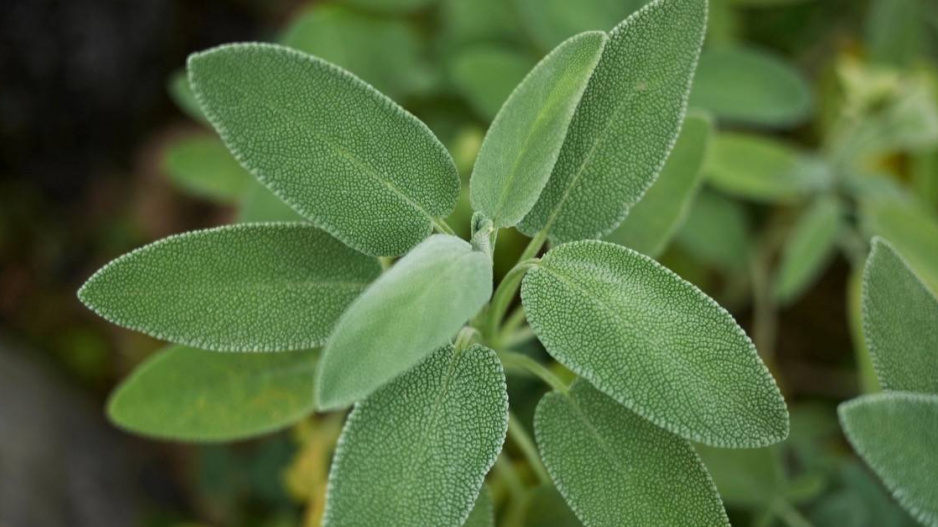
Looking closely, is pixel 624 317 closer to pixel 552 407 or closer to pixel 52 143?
pixel 552 407

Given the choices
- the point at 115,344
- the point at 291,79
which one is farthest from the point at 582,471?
the point at 115,344

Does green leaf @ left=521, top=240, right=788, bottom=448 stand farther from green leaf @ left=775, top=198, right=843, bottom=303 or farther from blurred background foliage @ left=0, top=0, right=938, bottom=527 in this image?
green leaf @ left=775, top=198, right=843, bottom=303

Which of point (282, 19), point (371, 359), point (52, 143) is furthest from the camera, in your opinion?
point (282, 19)

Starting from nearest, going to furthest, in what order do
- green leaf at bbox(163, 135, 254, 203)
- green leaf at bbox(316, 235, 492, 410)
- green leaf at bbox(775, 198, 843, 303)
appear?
green leaf at bbox(316, 235, 492, 410) < green leaf at bbox(775, 198, 843, 303) < green leaf at bbox(163, 135, 254, 203)

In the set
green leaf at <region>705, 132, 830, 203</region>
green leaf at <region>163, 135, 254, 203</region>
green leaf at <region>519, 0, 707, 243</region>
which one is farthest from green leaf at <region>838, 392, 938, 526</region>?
green leaf at <region>163, 135, 254, 203</region>

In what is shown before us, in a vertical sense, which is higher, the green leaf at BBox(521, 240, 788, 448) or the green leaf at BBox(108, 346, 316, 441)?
the green leaf at BBox(521, 240, 788, 448)

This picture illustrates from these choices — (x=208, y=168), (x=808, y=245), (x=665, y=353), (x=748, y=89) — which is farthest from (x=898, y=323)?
(x=208, y=168)
